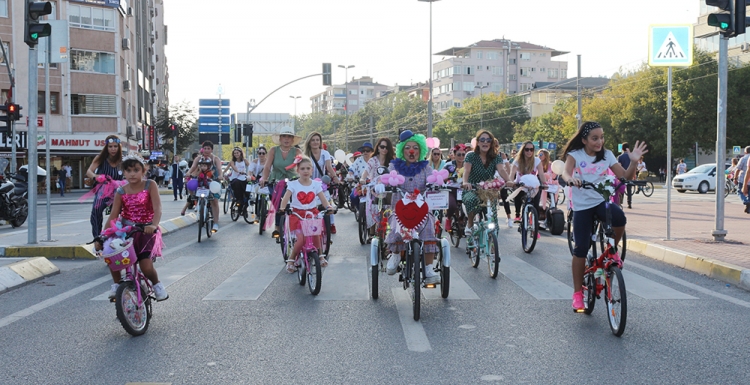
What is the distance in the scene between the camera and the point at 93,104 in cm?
4456

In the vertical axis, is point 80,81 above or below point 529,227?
above

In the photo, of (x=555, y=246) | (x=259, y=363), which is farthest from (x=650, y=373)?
(x=555, y=246)

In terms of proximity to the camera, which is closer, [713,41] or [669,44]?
[669,44]

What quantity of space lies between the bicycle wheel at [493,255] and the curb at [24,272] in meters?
5.29

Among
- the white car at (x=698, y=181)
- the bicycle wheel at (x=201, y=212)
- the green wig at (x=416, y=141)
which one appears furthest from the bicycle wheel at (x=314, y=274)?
the white car at (x=698, y=181)

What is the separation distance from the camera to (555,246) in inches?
493

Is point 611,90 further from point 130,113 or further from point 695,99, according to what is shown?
point 130,113

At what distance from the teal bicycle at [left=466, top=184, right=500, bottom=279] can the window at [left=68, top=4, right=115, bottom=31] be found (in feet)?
132

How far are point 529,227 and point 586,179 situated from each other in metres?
5.04

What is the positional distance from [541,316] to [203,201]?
27.4ft

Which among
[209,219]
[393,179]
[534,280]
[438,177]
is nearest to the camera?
[393,179]

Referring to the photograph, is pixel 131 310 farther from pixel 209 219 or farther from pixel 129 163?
pixel 209 219

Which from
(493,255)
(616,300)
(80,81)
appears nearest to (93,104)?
(80,81)

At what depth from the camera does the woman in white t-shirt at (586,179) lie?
21.1ft
